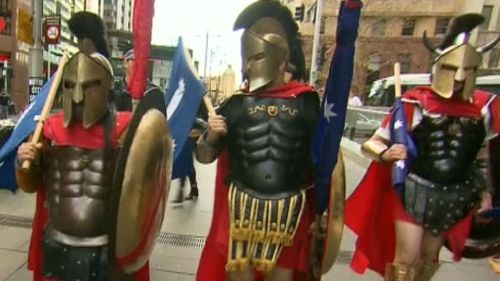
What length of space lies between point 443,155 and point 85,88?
77.4 inches

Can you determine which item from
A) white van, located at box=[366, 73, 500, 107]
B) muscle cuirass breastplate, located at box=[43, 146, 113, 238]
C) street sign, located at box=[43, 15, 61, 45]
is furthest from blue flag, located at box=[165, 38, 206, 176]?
white van, located at box=[366, 73, 500, 107]

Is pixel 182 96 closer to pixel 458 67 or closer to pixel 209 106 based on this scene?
pixel 209 106

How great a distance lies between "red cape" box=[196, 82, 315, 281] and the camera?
7.53 ft

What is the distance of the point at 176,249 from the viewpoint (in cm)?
407

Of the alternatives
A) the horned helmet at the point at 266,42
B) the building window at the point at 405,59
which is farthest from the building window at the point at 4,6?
the horned helmet at the point at 266,42

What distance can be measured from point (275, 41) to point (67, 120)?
1037 mm

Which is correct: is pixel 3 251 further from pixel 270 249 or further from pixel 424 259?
pixel 424 259

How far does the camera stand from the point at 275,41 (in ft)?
7.20

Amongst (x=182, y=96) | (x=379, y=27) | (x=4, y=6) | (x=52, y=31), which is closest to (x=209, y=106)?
(x=182, y=96)

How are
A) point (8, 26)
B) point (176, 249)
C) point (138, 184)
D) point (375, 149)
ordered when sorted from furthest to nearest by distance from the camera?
point (8, 26) < point (176, 249) < point (375, 149) < point (138, 184)

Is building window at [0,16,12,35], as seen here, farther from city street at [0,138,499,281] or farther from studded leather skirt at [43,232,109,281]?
studded leather skirt at [43,232,109,281]

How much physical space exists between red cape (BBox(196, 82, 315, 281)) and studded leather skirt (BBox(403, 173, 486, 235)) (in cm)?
71

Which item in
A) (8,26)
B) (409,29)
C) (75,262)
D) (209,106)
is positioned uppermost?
(409,29)

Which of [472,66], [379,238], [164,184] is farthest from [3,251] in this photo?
[472,66]
